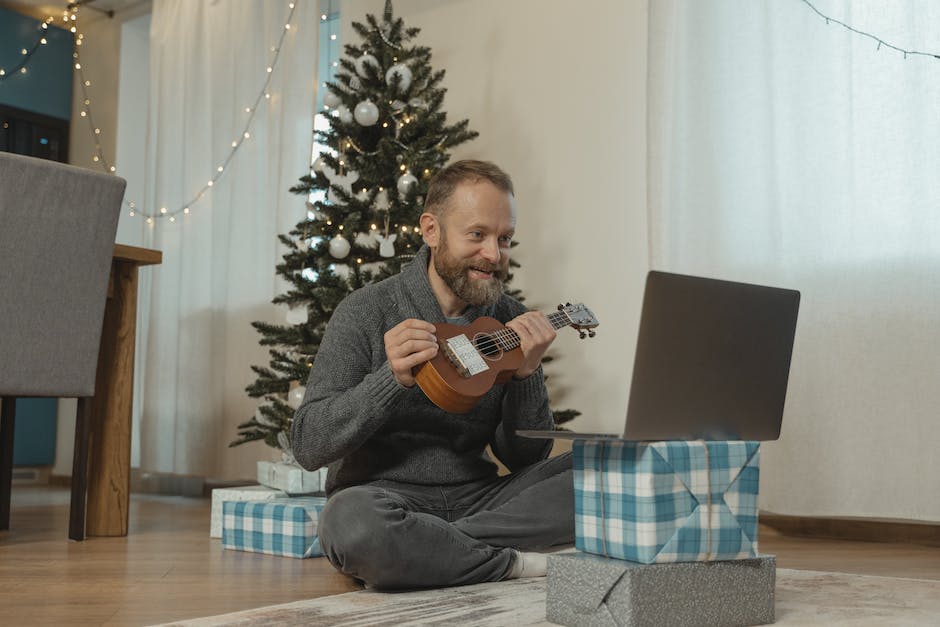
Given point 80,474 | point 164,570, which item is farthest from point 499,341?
point 80,474

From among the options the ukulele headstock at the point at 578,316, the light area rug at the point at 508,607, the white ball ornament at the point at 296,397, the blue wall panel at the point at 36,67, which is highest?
the blue wall panel at the point at 36,67

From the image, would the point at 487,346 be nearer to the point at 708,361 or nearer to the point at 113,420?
the point at 708,361

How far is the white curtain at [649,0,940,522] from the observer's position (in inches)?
97.1

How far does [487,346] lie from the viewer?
5.57 feet

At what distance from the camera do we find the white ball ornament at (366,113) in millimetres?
3021

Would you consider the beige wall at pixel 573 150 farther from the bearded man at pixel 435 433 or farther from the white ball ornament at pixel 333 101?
the bearded man at pixel 435 433

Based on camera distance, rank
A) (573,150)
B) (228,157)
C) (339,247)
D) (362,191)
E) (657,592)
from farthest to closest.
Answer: (228,157)
(573,150)
(362,191)
(339,247)
(657,592)

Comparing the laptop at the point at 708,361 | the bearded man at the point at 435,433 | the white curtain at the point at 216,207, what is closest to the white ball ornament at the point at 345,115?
the white curtain at the point at 216,207

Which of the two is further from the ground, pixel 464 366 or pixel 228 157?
pixel 228 157

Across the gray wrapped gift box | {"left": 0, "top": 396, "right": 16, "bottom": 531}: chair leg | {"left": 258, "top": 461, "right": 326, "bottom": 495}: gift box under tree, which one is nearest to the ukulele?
the gray wrapped gift box

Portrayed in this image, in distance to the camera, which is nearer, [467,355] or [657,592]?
[657,592]

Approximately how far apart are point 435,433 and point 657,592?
0.69 meters

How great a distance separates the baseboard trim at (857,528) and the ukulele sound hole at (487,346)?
142cm

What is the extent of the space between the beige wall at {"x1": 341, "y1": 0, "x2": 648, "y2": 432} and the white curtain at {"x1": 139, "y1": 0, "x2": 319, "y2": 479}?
77cm
